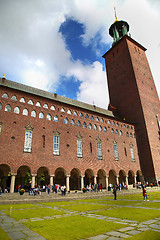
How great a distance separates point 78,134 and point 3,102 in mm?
12158

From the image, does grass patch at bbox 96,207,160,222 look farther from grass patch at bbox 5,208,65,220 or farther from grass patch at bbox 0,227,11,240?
grass patch at bbox 0,227,11,240

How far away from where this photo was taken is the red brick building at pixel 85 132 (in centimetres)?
2088

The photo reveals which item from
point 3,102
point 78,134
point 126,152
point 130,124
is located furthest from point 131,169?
point 3,102

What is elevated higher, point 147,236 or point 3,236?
point 3,236

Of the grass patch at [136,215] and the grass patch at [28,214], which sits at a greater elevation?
the grass patch at [28,214]

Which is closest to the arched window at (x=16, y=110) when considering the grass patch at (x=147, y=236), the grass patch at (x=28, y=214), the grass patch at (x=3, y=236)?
the grass patch at (x=28, y=214)

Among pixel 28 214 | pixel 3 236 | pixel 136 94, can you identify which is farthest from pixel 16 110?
pixel 136 94

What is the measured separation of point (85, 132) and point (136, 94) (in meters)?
17.6

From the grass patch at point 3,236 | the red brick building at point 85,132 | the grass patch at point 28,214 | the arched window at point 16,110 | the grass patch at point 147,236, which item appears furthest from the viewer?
the arched window at point 16,110

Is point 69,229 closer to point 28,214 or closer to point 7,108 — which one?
point 28,214

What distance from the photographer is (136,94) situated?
37.7m

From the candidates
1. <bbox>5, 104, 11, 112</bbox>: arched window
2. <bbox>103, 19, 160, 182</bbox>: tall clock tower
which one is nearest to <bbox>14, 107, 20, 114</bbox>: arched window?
<bbox>5, 104, 11, 112</bbox>: arched window

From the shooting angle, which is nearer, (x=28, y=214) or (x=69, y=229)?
(x=69, y=229)

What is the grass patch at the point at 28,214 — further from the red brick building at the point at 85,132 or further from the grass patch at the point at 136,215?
the red brick building at the point at 85,132
